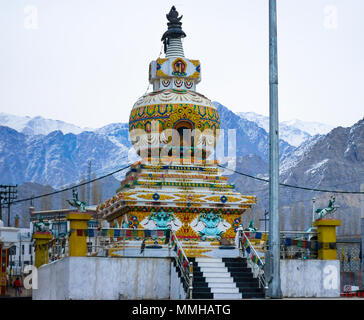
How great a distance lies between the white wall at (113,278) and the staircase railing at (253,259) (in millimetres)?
2980

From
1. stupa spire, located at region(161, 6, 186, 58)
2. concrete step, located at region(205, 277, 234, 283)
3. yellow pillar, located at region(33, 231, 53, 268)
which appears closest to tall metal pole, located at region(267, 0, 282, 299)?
concrete step, located at region(205, 277, 234, 283)

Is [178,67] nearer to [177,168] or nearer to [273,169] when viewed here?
[177,168]

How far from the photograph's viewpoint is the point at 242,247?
33.6m

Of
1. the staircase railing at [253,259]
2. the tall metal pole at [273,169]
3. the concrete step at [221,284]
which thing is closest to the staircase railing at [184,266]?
the concrete step at [221,284]

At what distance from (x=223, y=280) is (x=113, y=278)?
399 centimetres

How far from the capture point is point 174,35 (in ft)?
139

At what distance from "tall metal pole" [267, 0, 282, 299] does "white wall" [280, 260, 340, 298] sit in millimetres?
4983

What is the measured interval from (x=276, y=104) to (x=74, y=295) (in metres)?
10.2

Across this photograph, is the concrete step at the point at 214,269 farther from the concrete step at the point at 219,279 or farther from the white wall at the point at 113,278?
the white wall at the point at 113,278

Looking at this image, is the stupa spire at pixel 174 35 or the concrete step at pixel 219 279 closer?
the concrete step at pixel 219 279

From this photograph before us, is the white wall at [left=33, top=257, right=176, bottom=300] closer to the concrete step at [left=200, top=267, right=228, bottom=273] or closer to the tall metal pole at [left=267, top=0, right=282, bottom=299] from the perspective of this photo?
the concrete step at [left=200, top=267, right=228, bottom=273]

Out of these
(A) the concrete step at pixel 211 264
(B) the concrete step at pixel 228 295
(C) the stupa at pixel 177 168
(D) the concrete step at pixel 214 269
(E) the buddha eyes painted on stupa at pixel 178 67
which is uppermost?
(E) the buddha eyes painted on stupa at pixel 178 67

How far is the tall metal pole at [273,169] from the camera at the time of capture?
88.5 ft

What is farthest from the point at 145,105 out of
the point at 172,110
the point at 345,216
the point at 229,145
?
the point at 345,216
